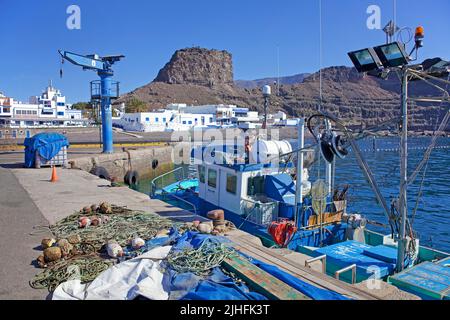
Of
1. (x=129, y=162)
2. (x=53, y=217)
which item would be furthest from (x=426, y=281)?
(x=129, y=162)

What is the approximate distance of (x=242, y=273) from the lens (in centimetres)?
446

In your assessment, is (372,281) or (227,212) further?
(227,212)

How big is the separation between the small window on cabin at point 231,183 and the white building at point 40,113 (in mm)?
65933

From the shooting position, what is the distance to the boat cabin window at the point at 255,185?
10.6 metres

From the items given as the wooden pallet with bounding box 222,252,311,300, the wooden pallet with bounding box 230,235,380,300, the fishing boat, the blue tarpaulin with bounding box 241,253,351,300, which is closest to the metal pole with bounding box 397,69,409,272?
the fishing boat

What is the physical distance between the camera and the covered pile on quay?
13.1 feet

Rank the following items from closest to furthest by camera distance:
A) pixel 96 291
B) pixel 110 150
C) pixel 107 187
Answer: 1. pixel 96 291
2. pixel 107 187
3. pixel 110 150

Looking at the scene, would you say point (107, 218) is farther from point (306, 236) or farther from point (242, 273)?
point (306, 236)

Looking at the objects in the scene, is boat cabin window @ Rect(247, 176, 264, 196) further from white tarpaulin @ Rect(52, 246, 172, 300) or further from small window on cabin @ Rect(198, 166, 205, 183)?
white tarpaulin @ Rect(52, 246, 172, 300)

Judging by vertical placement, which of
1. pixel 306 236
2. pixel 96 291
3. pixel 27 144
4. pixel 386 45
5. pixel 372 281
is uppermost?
pixel 386 45

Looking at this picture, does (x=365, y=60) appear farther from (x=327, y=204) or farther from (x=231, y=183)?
(x=231, y=183)

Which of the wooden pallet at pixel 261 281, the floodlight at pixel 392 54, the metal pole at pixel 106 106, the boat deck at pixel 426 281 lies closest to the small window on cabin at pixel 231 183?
the boat deck at pixel 426 281

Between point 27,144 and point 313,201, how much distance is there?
15165 millimetres

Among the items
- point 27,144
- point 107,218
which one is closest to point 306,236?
point 107,218
